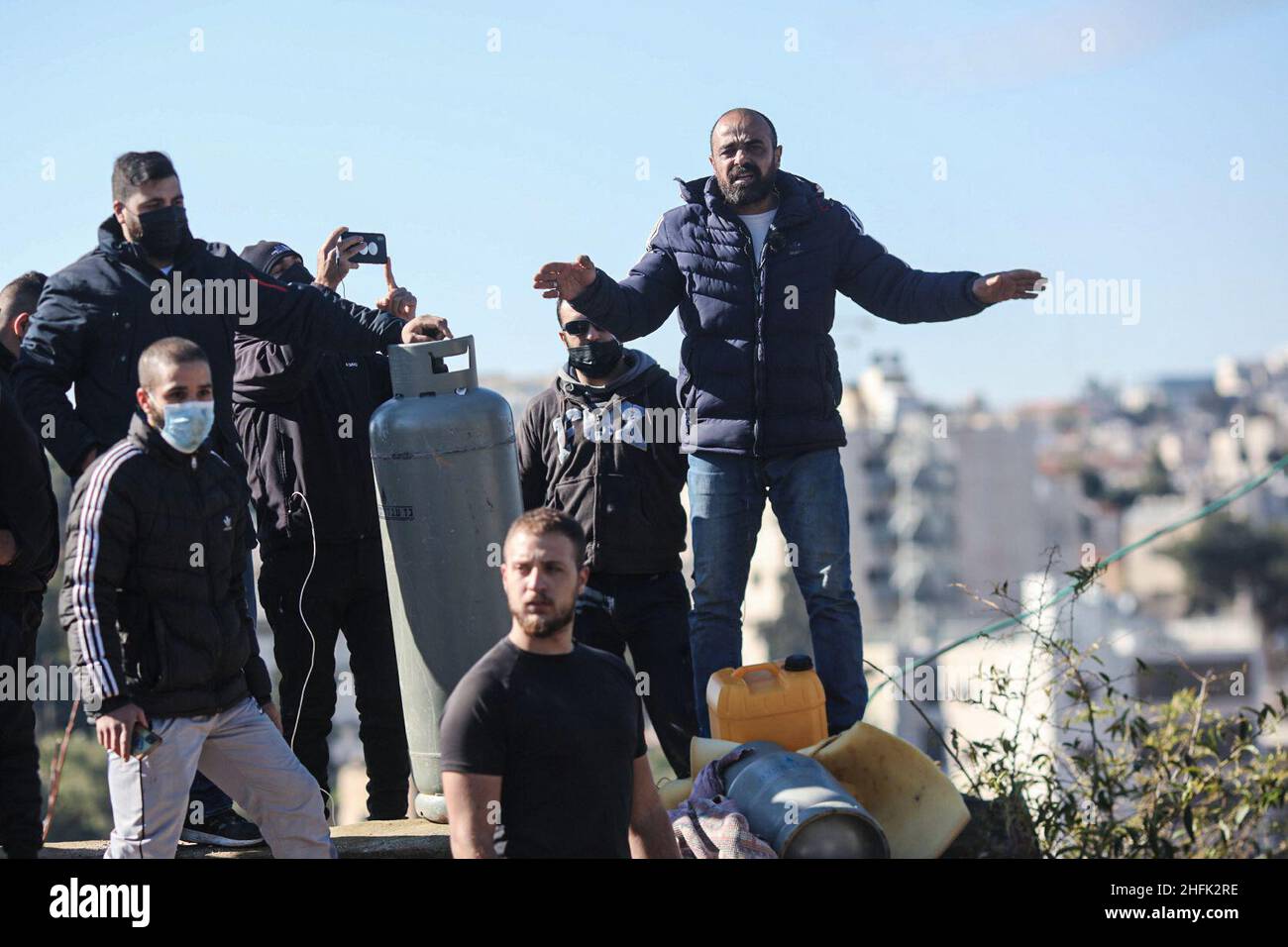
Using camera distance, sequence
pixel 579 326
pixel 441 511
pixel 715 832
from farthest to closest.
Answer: pixel 579 326 < pixel 441 511 < pixel 715 832

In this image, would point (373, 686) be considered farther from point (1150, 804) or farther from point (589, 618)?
point (1150, 804)

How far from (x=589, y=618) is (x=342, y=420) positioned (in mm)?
1285

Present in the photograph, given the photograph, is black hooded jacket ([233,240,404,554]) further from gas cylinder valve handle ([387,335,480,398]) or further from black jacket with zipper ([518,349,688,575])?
black jacket with zipper ([518,349,688,575])

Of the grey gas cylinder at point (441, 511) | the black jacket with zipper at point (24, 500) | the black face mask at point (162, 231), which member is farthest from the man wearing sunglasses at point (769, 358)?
the black jacket with zipper at point (24, 500)

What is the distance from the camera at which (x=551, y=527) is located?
4.57 meters

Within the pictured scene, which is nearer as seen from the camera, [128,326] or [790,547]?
[128,326]

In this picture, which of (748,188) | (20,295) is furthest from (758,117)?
(20,295)

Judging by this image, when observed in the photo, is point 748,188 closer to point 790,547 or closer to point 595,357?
point 595,357

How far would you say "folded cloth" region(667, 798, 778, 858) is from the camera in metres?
5.39

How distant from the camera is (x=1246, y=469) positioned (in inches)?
4887

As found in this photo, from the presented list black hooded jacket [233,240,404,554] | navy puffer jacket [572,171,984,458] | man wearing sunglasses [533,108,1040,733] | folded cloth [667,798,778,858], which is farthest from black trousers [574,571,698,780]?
folded cloth [667,798,778,858]

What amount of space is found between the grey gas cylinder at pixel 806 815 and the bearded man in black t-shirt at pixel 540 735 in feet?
3.27

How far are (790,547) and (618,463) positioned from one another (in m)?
0.80
